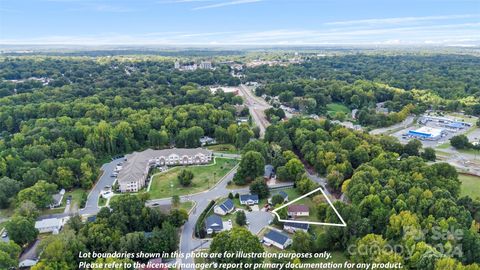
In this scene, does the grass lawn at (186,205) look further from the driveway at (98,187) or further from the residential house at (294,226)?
the residential house at (294,226)

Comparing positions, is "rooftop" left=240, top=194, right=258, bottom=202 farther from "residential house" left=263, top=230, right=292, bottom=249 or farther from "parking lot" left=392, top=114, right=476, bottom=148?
"parking lot" left=392, top=114, right=476, bottom=148

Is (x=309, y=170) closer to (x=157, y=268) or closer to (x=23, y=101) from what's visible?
(x=157, y=268)

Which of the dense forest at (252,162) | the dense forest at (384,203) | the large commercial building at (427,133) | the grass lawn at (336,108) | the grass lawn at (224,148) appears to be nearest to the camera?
the dense forest at (384,203)

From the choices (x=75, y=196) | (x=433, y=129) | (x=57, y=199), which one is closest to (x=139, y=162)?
(x=75, y=196)

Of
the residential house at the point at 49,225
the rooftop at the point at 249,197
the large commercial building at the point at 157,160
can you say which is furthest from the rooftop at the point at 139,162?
the rooftop at the point at 249,197

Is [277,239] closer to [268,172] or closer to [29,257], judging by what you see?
[268,172]

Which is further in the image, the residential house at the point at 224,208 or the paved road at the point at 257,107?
the paved road at the point at 257,107

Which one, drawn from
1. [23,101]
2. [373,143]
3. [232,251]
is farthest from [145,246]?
[23,101]
